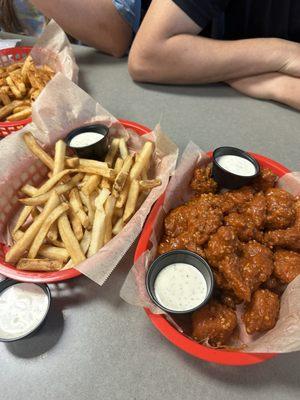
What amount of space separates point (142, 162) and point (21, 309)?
0.83 metres

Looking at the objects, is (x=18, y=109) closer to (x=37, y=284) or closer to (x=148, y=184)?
(x=148, y=184)

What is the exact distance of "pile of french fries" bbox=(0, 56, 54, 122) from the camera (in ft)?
6.18

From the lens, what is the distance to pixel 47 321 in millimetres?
1159

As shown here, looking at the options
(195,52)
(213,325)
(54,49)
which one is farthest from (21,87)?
(213,325)

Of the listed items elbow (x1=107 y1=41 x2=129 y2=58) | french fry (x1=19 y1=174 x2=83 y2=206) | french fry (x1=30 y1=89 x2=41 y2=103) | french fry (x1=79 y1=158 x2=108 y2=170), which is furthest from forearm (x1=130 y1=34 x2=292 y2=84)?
french fry (x1=19 y1=174 x2=83 y2=206)

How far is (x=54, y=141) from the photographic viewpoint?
170 cm

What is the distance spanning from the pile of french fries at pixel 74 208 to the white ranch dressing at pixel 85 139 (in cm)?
10

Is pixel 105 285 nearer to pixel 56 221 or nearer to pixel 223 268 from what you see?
pixel 56 221

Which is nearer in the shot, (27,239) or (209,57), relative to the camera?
(27,239)

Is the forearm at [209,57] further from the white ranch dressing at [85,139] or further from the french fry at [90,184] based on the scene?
the french fry at [90,184]

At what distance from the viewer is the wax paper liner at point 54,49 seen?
6.96 feet

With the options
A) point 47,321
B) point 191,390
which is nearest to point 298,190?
point 191,390

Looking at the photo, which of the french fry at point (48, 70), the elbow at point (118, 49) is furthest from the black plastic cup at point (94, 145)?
the elbow at point (118, 49)

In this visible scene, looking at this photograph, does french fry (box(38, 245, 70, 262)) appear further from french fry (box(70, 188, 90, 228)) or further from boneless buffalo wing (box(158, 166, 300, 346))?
boneless buffalo wing (box(158, 166, 300, 346))
